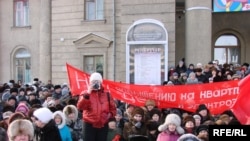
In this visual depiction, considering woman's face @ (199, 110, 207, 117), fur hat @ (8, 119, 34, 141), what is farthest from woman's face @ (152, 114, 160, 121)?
fur hat @ (8, 119, 34, 141)

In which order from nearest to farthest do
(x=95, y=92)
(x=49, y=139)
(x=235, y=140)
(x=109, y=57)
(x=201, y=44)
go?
(x=235, y=140)
(x=49, y=139)
(x=95, y=92)
(x=201, y=44)
(x=109, y=57)

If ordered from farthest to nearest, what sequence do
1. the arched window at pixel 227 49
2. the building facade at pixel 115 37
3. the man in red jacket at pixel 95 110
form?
1. the arched window at pixel 227 49
2. the building facade at pixel 115 37
3. the man in red jacket at pixel 95 110

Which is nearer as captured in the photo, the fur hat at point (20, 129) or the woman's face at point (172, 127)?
the fur hat at point (20, 129)

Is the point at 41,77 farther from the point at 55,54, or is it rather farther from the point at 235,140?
the point at 235,140

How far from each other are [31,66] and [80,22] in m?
4.38

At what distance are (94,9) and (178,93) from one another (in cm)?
1322

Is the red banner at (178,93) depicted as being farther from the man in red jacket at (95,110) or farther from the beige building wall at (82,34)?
the beige building wall at (82,34)

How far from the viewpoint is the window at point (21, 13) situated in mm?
25266

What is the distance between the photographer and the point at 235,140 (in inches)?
127

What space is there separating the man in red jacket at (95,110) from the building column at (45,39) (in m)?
16.0

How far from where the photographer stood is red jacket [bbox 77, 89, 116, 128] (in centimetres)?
756

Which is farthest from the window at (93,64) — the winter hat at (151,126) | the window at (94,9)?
the winter hat at (151,126)

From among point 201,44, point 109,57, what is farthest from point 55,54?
point 201,44

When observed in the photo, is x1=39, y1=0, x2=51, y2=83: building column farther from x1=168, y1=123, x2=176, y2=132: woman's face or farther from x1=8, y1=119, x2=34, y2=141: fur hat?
x1=8, y1=119, x2=34, y2=141: fur hat
